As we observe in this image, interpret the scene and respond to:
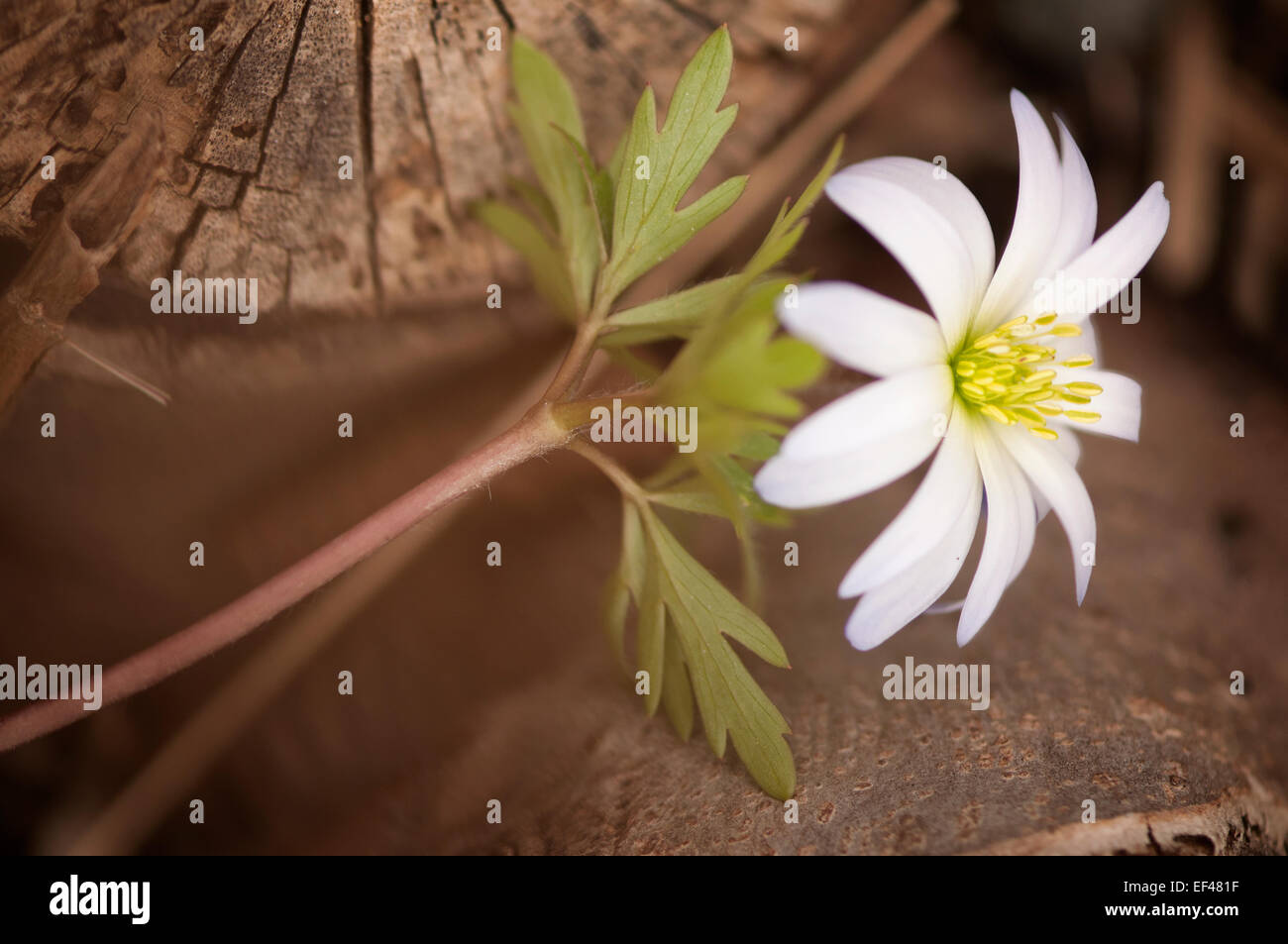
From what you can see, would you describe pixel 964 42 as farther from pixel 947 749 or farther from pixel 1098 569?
pixel 947 749

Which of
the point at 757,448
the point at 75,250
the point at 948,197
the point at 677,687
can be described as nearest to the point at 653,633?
the point at 677,687

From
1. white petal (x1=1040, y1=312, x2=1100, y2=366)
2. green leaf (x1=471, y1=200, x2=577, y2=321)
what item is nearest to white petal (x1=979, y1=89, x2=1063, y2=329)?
white petal (x1=1040, y1=312, x2=1100, y2=366)

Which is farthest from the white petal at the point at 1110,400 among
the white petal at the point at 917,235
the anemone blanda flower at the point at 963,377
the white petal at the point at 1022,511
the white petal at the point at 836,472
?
the white petal at the point at 836,472

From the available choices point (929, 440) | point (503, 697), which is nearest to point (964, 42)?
point (929, 440)

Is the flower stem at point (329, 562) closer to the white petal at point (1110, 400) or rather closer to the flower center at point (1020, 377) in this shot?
the flower center at point (1020, 377)

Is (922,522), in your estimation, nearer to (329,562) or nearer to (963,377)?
(963,377)
